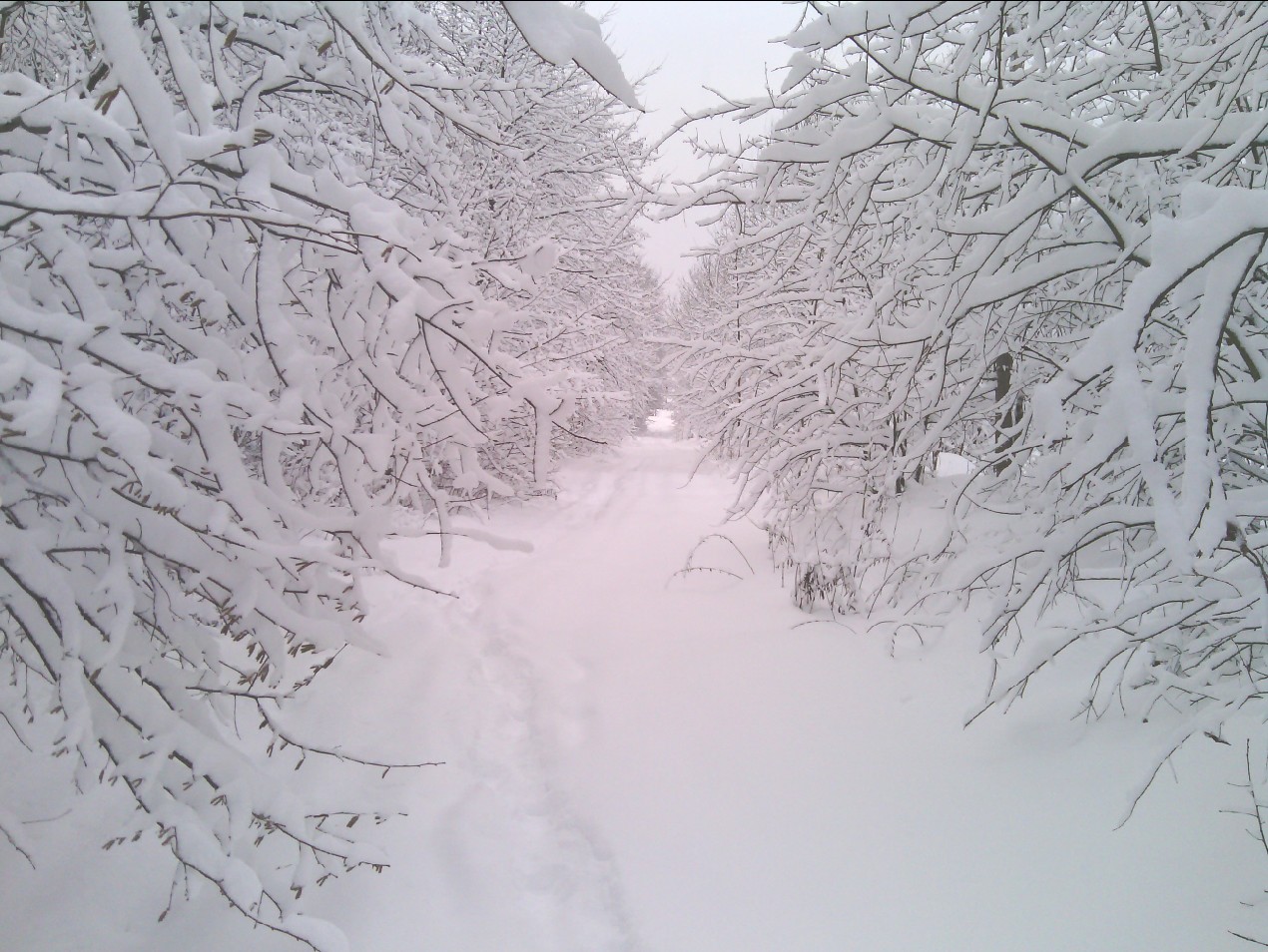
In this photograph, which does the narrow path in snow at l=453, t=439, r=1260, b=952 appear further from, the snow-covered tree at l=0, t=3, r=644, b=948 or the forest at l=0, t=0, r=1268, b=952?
the snow-covered tree at l=0, t=3, r=644, b=948

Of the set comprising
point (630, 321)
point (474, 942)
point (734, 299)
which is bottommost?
point (474, 942)

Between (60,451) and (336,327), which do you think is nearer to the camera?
(60,451)

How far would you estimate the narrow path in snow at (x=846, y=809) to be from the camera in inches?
95.5

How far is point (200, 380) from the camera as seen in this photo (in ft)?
5.68

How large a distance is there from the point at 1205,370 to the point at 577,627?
5064mm

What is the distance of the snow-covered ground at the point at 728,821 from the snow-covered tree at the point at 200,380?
23.5 inches

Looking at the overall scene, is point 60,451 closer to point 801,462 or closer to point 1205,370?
point 1205,370

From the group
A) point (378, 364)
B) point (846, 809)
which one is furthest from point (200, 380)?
point (846, 809)

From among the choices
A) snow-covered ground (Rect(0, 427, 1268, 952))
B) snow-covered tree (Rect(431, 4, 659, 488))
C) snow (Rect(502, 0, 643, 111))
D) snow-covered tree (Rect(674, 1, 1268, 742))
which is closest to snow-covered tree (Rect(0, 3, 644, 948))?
snow (Rect(502, 0, 643, 111))

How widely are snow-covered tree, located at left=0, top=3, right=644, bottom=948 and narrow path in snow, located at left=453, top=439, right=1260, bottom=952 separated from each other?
138cm

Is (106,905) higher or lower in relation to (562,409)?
lower

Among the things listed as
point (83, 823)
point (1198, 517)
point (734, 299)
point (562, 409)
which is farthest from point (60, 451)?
point (734, 299)

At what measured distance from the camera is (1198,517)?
4.73 feet

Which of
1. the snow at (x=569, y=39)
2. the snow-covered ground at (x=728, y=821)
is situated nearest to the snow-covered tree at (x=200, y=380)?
the snow at (x=569, y=39)
